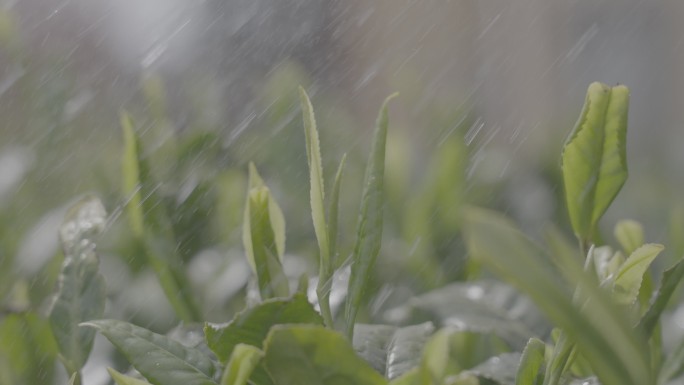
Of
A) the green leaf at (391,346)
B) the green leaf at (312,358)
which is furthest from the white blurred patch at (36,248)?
the green leaf at (312,358)

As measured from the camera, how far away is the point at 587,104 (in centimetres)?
34

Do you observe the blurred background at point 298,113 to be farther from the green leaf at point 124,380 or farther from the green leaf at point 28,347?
the green leaf at point 124,380

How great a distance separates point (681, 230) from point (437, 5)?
252cm

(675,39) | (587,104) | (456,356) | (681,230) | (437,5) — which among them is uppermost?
(587,104)

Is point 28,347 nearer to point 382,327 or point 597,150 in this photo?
point 382,327

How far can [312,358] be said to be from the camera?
0.88 feet

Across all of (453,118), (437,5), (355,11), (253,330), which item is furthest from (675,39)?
(253,330)

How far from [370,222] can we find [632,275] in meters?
0.08

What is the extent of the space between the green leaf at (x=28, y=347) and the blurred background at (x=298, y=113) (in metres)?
0.02

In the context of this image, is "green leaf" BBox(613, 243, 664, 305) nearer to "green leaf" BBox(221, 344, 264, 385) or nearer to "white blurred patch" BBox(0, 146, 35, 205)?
"green leaf" BBox(221, 344, 264, 385)

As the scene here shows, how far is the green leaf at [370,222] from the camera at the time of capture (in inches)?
13.0

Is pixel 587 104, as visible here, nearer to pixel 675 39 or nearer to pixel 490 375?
pixel 490 375

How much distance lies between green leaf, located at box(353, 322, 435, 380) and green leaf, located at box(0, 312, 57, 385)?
19 cm

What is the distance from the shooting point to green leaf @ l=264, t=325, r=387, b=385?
264mm
